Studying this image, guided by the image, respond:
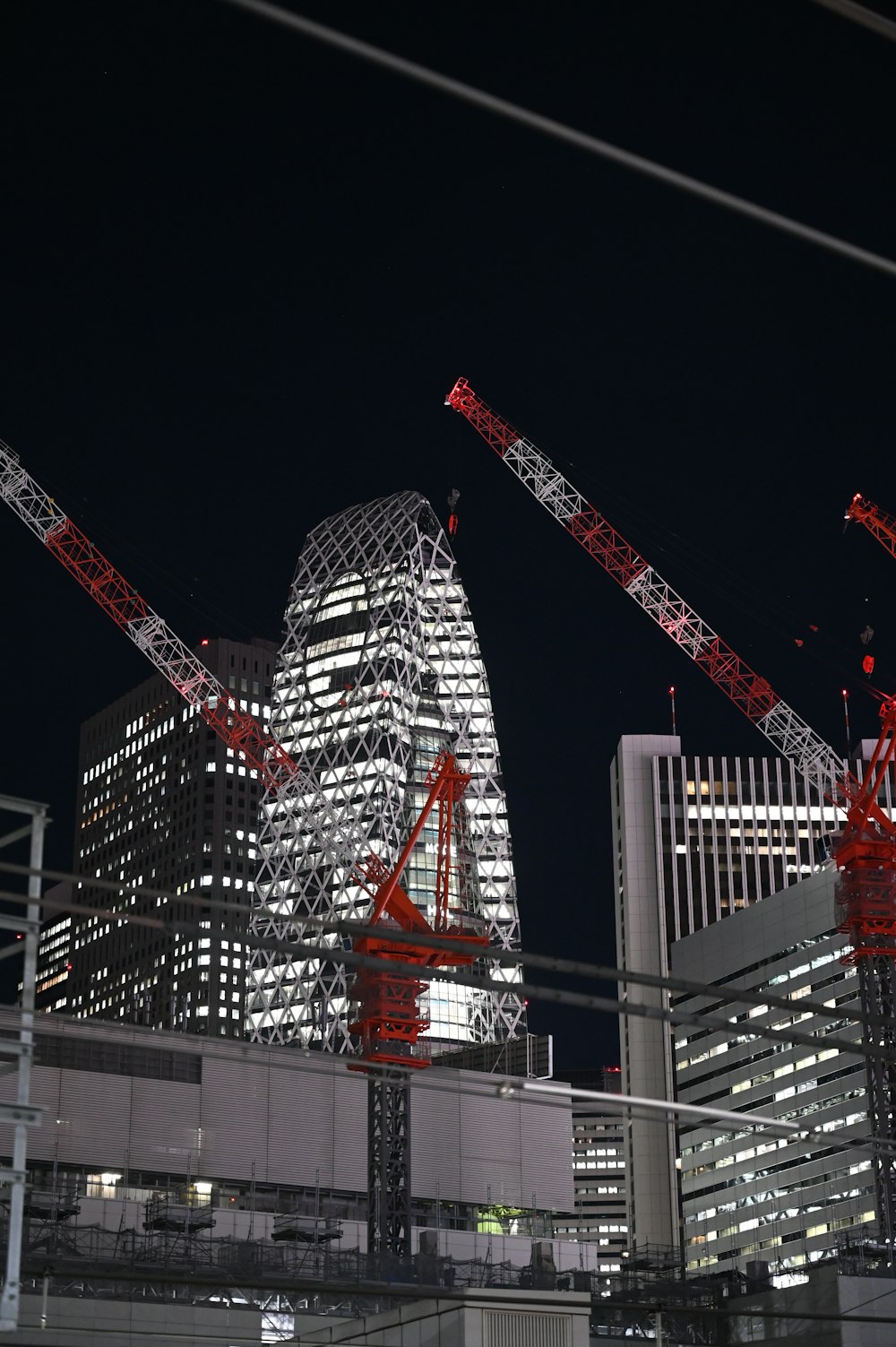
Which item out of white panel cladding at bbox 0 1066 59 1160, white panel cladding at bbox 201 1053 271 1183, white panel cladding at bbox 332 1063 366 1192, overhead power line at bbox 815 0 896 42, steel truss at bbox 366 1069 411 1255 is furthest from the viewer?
white panel cladding at bbox 332 1063 366 1192

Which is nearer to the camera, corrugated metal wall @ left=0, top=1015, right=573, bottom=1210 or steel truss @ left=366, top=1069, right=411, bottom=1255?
steel truss @ left=366, top=1069, right=411, bottom=1255

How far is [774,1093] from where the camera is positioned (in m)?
163

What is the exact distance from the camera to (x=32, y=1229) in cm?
7206

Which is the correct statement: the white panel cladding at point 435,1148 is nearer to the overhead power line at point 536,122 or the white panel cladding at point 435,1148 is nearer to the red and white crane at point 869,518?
the red and white crane at point 869,518

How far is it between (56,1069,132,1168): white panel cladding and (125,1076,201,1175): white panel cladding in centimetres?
43

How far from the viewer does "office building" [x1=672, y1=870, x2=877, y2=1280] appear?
150 m

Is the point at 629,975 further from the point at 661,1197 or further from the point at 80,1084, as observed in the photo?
the point at 661,1197

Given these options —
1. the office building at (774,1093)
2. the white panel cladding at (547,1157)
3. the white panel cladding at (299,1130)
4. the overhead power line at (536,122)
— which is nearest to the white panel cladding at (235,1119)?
the white panel cladding at (299,1130)

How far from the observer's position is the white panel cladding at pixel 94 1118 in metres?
85.4

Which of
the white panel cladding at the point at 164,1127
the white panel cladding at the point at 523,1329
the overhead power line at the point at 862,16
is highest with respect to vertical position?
the white panel cladding at the point at 164,1127

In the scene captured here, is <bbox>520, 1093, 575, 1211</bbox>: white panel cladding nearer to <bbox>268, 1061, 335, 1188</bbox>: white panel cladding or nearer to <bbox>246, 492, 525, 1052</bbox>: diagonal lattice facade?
<bbox>268, 1061, 335, 1188</bbox>: white panel cladding

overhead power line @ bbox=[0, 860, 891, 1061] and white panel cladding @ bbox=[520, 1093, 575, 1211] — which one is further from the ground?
white panel cladding @ bbox=[520, 1093, 575, 1211]

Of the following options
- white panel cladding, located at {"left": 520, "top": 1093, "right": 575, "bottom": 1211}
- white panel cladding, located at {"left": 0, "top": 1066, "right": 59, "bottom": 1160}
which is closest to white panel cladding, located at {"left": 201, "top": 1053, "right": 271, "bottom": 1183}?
white panel cladding, located at {"left": 0, "top": 1066, "right": 59, "bottom": 1160}

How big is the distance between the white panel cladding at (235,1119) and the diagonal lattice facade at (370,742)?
149 feet
